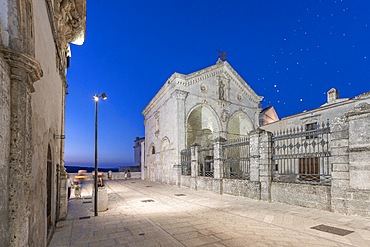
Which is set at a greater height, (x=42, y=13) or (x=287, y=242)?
(x=42, y=13)

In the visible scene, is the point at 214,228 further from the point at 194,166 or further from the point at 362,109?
the point at 194,166

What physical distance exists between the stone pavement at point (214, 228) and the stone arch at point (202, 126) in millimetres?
13947

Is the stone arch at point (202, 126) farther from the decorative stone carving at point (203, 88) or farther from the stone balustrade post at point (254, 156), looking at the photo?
the stone balustrade post at point (254, 156)

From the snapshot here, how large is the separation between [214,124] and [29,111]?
20233mm

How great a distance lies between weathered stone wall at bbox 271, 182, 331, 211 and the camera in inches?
313

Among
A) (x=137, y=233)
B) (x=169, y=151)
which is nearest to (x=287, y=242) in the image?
(x=137, y=233)

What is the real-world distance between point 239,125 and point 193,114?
249 inches

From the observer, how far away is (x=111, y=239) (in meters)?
5.55

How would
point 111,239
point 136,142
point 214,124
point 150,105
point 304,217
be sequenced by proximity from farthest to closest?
point 136,142, point 150,105, point 214,124, point 304,217, point 111,239

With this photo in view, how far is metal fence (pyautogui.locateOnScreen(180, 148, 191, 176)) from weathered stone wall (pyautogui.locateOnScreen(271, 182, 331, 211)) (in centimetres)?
888

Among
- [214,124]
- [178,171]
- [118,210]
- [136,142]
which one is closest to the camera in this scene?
[118,210]

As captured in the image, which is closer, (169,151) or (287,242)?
(287,242)

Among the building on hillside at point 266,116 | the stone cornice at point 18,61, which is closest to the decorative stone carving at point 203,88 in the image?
the building on hillside at point 266,116

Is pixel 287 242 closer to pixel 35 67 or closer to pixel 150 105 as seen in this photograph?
pixel 35 67
